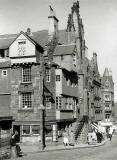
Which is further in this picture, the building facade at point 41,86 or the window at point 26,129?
Result: the window at point 26,129

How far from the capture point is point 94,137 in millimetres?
46031

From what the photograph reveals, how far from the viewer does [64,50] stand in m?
47.8

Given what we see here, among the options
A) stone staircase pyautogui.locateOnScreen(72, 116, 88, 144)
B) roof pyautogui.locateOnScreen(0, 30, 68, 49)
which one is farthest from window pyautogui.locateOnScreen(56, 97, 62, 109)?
roof pyautogui.locateOnScreen(0, 30, 68, 49)

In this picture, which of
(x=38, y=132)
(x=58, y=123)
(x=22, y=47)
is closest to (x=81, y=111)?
(x=58, y=123)

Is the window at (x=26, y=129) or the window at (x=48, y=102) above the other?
the window at (x=48, y=102)

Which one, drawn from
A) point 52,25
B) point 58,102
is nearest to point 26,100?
point 58,102

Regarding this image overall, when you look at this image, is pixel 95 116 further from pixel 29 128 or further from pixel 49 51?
pixel 29 128

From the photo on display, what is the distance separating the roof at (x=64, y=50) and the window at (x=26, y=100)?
10324 mm

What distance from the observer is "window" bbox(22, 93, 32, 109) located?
3922 cm

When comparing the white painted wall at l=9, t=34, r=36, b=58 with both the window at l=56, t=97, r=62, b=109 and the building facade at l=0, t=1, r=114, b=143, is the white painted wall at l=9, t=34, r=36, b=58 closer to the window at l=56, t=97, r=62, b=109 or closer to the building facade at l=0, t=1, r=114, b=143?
the building facade at l=0, t=1, r=114, b=143

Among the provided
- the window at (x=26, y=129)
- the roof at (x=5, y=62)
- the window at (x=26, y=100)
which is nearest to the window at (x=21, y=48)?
the roof at (x=5, y=62)

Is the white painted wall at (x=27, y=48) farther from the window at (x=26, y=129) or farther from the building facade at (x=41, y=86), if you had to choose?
the window at (x=26, y=129)

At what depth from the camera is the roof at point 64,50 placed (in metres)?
47.1

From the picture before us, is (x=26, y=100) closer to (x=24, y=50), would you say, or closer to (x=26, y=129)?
(x=26, y=129)
